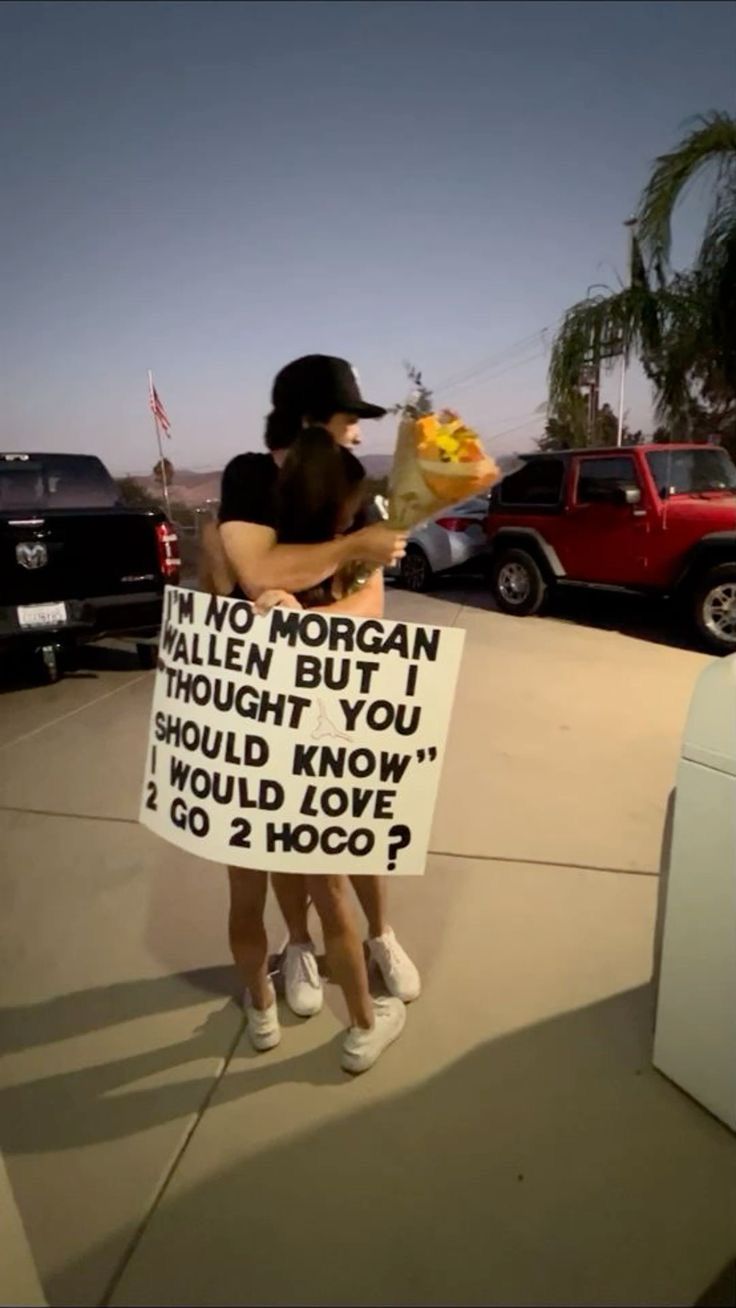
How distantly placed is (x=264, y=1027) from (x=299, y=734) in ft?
2.99

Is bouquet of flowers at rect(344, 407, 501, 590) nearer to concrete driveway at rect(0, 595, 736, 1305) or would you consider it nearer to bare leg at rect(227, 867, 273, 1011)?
bare leg at rect(227, 867, 273, 1011)

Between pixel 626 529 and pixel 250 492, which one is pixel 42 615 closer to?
pixel 250 492

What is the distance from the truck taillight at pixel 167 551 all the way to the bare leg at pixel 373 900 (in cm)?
353

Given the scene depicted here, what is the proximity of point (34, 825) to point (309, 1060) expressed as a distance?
1915 millimetres

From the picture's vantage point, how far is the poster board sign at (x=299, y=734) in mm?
1548

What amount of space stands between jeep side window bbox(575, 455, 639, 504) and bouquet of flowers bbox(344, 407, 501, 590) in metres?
5.61

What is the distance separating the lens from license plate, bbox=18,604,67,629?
455 centimetres

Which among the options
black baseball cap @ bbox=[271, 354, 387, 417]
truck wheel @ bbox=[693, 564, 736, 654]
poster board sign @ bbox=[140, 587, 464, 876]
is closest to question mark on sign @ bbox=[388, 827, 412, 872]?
poster board sign @ bbox=[140, 587, 464, 876]

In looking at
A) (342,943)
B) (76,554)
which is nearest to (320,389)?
(342,943)

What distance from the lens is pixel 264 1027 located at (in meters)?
1.95

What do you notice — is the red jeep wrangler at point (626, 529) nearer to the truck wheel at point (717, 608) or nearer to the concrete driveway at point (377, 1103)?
the truck wheel at point (717, 608)

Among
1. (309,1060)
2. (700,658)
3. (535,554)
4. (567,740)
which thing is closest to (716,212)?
(535,554)

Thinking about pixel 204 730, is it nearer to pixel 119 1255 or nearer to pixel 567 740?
pixel 119 1255

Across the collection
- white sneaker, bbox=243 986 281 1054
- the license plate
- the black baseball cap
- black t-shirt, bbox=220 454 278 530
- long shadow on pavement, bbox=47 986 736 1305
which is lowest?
long shadow on pavement, bbox=47 986 736 1305
